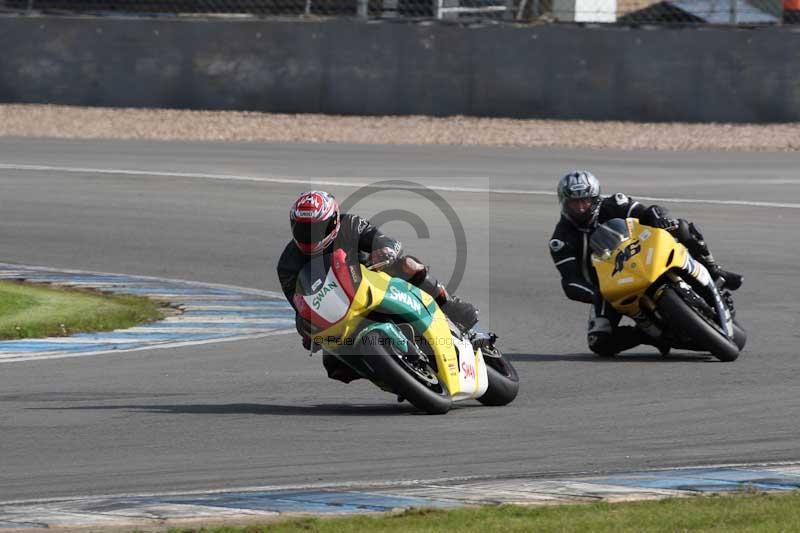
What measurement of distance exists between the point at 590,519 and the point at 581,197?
5313 millimetres

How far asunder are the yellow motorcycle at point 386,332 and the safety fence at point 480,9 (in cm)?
1644

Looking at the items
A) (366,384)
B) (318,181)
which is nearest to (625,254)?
(366,384)

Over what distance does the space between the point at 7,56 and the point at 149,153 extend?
4.33 metres

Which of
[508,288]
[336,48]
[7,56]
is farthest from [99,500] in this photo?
[7,56]

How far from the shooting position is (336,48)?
2603cm

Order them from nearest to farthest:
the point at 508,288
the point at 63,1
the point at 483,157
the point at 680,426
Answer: the point at 680,426 < the point at 508,288 < the point at 483,157 < the point at 63,1

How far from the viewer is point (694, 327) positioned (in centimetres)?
1077

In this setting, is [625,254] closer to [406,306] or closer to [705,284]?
[705,284]

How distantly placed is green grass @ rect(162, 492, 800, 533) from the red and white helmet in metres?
2.73

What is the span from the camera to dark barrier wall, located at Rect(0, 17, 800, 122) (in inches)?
958

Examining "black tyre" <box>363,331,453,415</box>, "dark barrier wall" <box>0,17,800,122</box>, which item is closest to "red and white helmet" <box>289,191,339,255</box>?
"black tyre" <box>363,331,453,415</box>

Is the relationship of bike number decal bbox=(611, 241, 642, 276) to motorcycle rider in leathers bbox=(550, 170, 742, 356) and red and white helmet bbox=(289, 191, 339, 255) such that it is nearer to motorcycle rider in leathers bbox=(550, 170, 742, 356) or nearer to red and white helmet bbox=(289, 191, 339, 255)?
motorcycle rider in leathers bbox=(550, 170, 742, 356)

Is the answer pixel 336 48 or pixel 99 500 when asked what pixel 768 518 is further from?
pixel 336 48

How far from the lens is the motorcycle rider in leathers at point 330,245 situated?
8.88 metres
